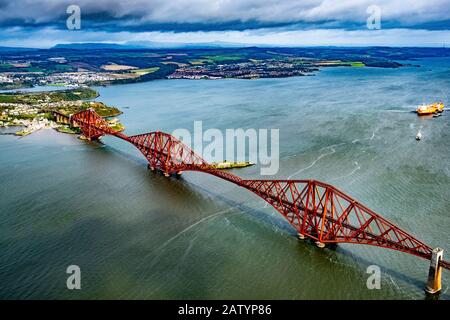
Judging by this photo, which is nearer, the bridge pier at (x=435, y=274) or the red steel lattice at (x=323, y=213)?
the bridge pier at (x=435, y=274)

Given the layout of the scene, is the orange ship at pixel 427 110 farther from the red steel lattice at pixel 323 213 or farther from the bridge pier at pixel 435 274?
the bridge pier at pixel 435 274

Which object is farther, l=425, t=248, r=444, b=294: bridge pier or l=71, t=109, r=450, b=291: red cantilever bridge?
Answer: l=71, t=109, r=450, b=291: red cantilever bridge

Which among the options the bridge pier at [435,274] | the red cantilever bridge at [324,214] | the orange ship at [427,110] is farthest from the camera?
the orange ship at [427,110]

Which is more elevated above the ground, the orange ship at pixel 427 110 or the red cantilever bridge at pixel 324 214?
the orange ship at pixel 427 110

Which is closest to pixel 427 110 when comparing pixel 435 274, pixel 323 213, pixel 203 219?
pixel 323 213

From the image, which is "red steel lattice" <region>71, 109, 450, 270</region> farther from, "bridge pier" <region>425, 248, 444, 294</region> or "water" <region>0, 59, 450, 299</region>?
"water" <region>0, 59, 450, 299</region>

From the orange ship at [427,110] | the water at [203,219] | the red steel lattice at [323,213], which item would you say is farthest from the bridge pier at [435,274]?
the orange ship at [427,110]

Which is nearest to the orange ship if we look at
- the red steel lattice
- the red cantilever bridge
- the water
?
the water

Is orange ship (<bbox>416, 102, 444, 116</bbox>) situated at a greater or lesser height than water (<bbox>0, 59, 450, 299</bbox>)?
greater
